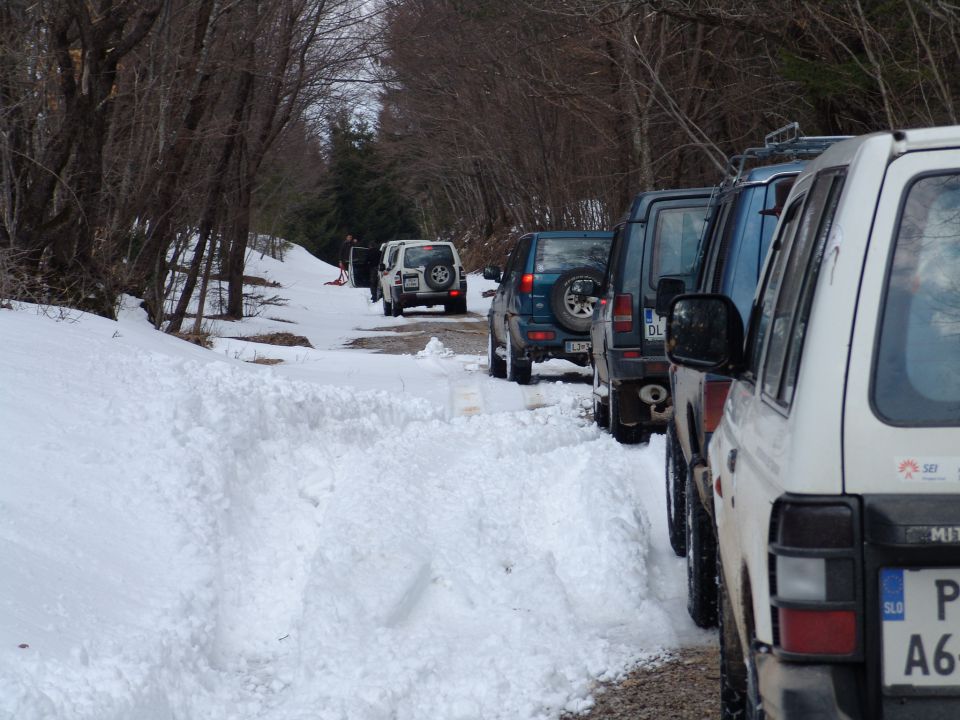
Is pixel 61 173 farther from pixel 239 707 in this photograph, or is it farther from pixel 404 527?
pixel 239 707

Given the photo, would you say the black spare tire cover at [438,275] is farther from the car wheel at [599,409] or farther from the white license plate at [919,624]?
the white license plate at [919,624]

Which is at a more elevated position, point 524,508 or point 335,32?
point 335,32

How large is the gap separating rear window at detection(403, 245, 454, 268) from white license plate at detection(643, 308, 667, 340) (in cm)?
1989

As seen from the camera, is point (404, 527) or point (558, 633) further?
point (404, 527)

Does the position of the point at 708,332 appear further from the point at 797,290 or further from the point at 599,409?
the point at 599,409

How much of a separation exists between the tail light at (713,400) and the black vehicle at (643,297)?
14.0 ft

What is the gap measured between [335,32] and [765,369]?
18251mm

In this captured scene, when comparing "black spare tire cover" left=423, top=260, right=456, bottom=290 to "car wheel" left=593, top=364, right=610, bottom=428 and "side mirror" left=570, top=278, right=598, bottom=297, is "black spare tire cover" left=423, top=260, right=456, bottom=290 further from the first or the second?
"car wheel" left=593, top=364, right=610, bottom=428

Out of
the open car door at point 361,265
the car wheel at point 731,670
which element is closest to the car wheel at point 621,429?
the car wheel at point 731,670

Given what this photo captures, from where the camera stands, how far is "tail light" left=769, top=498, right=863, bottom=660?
2.52 m

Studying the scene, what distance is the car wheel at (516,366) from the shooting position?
49.5 feet

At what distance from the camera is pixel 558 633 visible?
5.59 meters

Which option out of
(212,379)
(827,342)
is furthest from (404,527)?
(827,342)

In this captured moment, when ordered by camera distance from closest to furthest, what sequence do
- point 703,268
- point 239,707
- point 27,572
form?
point 239,707, point 27,572, point 703,268
